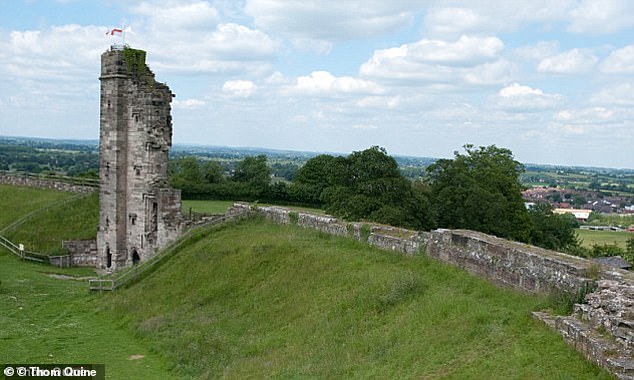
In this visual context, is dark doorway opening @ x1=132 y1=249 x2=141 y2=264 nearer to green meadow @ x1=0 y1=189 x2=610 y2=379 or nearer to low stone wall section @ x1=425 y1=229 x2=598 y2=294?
green meadow @ x1=0 y1=189 x2=610 y2=379

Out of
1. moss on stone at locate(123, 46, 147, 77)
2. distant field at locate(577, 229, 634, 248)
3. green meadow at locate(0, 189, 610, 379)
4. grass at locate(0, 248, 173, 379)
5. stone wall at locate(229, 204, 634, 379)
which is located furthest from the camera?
distant field at locate(577, 229, 634, 248)

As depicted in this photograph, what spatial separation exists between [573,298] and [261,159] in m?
85.6

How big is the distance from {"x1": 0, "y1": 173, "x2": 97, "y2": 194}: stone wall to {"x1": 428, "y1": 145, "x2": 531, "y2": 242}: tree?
24.6 metres

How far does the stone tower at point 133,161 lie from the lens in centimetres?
3216

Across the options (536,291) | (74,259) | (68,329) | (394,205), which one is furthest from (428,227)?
(536,291)

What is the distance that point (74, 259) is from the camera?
36188 mm

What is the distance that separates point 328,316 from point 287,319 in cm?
155

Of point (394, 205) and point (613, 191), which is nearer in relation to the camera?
point (394, 205)

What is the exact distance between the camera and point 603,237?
9200 cm

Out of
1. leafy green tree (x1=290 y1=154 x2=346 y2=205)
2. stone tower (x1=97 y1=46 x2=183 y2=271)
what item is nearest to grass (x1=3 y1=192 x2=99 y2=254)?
stone tower (x1=97 y1=46 x2=183 y2=271)

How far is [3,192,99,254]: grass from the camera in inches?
1475

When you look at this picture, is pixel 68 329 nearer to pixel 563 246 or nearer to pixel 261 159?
pixel 563 246

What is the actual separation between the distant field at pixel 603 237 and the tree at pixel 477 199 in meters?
29.9

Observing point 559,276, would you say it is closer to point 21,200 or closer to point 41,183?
point 21,200
